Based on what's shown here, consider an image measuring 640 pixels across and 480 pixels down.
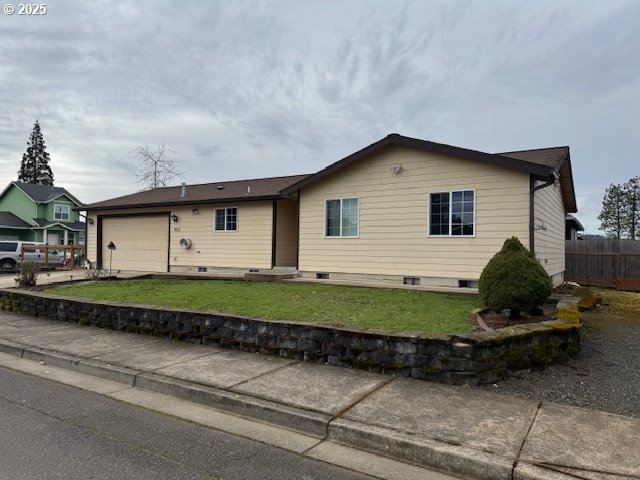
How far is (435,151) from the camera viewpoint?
11969 mm

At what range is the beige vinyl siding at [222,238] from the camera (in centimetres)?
1642

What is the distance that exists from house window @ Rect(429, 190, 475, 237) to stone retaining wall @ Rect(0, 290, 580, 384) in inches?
227

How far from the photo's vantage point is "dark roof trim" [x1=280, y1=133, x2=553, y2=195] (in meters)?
10.4

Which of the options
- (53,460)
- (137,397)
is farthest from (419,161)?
(53,460)

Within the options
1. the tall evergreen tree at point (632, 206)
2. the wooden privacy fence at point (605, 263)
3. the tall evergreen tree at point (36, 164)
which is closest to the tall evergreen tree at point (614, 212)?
the tall evergreen tree at point (632, 206)

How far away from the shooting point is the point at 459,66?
12961 mm

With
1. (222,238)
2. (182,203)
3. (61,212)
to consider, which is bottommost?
(222,238)

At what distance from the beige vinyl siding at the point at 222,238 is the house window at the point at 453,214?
6.36 meters

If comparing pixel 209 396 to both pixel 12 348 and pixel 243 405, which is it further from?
pixel 12 348

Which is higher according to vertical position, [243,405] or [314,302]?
[314,302]

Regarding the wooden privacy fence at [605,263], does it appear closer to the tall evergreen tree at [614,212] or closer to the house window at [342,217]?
the house window at [342,217]

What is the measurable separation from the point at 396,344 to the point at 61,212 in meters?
41.9

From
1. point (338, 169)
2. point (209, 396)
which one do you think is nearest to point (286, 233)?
point (338, 169)

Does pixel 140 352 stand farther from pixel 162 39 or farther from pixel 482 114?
pixel 482 114
